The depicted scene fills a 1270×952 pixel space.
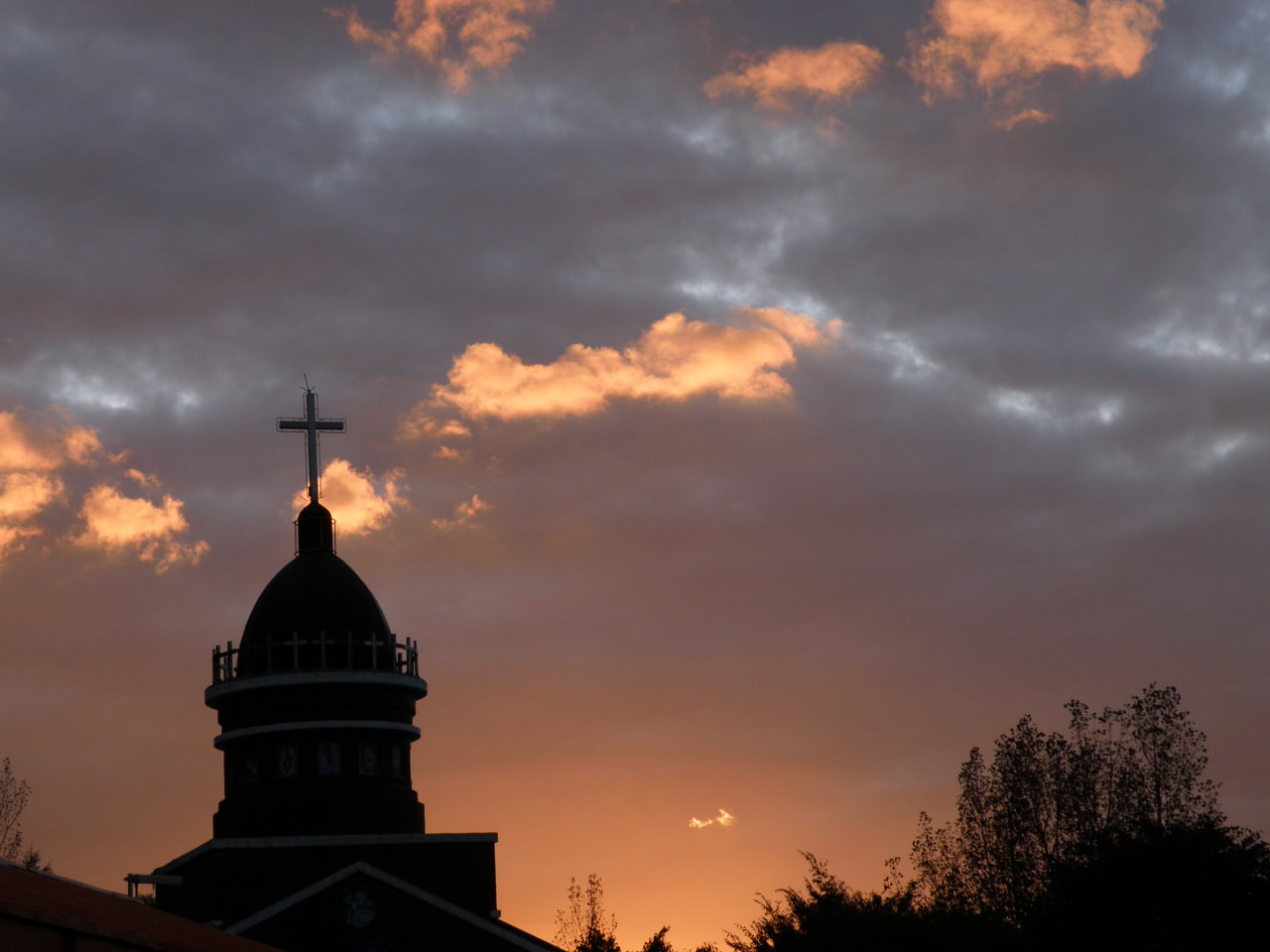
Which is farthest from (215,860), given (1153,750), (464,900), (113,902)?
(1153,750)

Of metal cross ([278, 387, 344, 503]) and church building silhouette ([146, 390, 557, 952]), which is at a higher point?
metal cross ([278, 387, 344, 503])

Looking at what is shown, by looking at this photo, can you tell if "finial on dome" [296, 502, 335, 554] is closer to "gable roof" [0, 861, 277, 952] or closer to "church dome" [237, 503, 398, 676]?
"church dome" [237, 503, 398, 676]

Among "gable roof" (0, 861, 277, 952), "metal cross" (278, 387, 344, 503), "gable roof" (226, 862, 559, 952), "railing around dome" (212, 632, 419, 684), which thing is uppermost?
"metal cross" (278, 387, 344, 503)

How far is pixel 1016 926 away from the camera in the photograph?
52594 millimetres

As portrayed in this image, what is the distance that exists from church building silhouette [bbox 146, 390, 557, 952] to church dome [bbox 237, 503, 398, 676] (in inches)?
1.9

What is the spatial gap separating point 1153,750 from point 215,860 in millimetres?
37933

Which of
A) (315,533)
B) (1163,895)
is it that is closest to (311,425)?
(315,533)

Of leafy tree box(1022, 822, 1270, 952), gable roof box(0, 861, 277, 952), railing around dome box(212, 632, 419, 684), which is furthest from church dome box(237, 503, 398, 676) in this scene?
leafy tree box(1022, 822, 1270, 952)

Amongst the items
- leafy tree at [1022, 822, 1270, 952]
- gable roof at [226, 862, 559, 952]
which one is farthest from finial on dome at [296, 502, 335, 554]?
leafy tree at [1022, 822, 1270, 952]

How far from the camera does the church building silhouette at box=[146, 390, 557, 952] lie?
159 feet

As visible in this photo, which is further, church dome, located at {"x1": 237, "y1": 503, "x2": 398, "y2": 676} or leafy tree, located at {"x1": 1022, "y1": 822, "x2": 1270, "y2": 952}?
church dome, located at {"x1": 237, "y1": 503, "x2": 398, "y2": 676}

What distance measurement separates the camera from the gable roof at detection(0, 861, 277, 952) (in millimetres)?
23141

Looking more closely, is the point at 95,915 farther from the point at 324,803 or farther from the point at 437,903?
the point at 324,803

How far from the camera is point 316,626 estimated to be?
54125 millimetres
